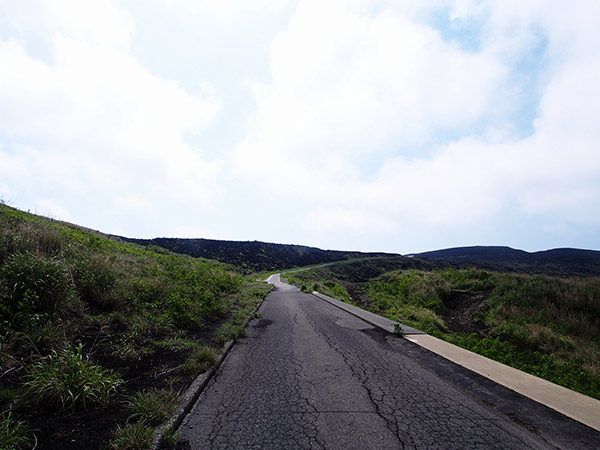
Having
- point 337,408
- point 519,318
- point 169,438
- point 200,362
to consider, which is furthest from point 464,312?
point 169,438

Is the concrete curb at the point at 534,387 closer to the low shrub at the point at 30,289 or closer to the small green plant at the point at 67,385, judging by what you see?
the small green plant at the point at 67,385

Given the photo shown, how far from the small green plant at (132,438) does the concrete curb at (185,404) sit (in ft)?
0.24

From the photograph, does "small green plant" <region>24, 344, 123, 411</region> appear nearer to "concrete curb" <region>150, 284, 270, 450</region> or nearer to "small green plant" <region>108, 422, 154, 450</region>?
"small green plant" <region>108, 422, 154, 450</region>

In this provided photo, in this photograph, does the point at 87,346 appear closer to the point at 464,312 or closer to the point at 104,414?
the point at 104,414

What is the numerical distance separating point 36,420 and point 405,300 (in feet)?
58.8

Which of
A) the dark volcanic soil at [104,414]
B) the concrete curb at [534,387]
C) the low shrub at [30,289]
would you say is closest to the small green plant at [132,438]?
the dark volcanic soil at [104,414]

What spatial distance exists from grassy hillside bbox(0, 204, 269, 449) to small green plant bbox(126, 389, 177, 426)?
0.04 feet

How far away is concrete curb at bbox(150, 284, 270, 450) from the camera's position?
8.39 feet

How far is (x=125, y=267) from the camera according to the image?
8594mm

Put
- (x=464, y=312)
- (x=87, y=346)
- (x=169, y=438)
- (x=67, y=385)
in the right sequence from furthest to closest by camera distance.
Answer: (x=464, y=312), (x=87, y=346), (x=67, y=385), (x=169, y=438)

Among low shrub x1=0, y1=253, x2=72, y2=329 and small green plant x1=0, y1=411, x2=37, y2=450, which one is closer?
small green plant x1=0, y1=411, x2=37, y2=450

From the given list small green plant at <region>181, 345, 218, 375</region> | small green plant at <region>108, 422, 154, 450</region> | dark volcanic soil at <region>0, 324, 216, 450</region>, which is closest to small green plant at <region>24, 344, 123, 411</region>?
dark volcanic soil at <region>0, 324, 216, 450</region>

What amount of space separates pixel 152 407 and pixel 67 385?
41.6 inches

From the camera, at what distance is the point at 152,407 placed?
2.94 m
